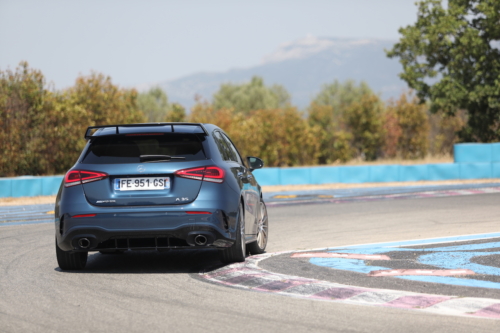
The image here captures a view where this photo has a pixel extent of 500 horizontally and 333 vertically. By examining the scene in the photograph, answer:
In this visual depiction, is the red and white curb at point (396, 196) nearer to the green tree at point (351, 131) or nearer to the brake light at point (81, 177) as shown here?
the brake light at point (81, 177)

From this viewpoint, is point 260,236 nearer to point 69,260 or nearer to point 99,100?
point 69,260

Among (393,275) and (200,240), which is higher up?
(200,240)

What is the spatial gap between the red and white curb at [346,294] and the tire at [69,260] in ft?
4.92

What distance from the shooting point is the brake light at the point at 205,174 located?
8016 millimetres

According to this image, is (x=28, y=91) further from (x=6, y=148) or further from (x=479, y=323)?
(x=479, y=323)

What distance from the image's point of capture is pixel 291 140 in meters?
63.7

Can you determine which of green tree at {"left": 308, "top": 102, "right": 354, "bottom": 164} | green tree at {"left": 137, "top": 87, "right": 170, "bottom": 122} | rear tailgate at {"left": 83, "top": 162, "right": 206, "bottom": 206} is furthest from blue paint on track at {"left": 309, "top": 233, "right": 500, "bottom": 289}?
green tree at {"left": 137, "top": 87, "right": 170, "bottom": 122}

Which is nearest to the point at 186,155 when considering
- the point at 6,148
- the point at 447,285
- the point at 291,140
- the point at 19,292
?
the point at 19,292

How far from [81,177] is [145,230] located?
2.89ft

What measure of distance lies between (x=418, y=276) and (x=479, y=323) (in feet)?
6.93

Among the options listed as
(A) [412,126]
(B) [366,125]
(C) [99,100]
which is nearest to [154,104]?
(B) [366,125]

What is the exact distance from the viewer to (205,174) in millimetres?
8070

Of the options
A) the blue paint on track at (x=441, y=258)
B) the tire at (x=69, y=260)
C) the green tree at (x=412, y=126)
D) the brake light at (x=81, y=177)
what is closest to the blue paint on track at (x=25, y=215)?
the tire at (x=69, y=260)

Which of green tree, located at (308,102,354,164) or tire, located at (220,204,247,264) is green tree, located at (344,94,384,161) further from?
tire, located at (220,204,247,264)
